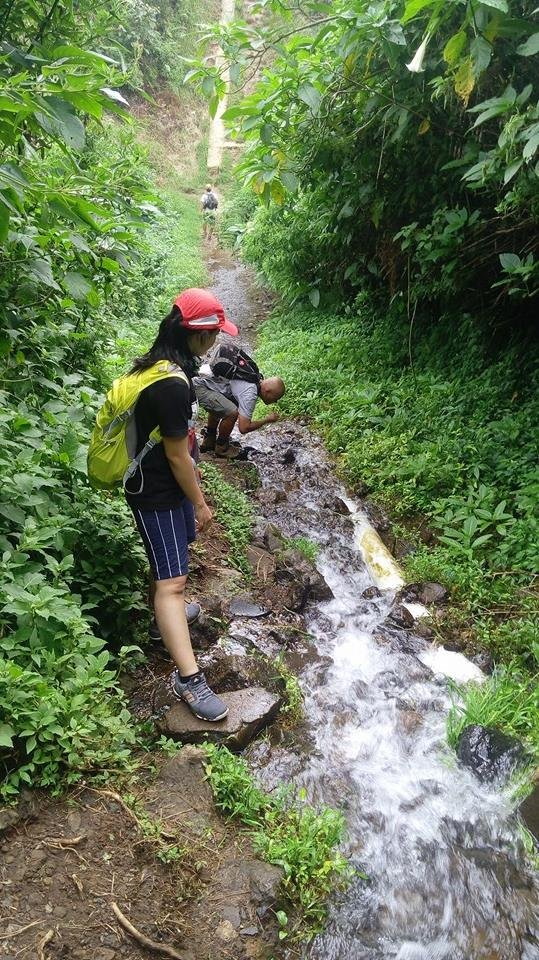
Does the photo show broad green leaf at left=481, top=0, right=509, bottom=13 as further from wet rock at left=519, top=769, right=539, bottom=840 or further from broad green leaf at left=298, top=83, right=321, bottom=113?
wet rock at left=519, top=769, right=539, bottom=840

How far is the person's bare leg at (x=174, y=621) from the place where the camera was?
10.7ft

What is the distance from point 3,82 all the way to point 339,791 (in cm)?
374

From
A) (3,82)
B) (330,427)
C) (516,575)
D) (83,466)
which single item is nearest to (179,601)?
(83,466)

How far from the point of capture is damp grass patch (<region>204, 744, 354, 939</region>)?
2725 mm

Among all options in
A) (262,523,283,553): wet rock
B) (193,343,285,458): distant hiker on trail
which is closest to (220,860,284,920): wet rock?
(262,523,283,553): wet rock

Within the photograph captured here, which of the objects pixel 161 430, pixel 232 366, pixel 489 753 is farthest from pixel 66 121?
pixel 232 366

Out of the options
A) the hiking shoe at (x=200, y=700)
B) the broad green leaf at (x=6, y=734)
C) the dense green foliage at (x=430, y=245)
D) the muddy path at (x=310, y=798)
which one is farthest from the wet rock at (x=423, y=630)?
the broad green leaf at (x=6, y=734)

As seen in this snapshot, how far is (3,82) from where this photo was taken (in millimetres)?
1871

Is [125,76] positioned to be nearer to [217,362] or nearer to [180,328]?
[180,328]

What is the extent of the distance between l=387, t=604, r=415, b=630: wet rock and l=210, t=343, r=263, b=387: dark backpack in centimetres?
290

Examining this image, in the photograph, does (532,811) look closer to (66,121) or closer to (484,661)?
(484,661)

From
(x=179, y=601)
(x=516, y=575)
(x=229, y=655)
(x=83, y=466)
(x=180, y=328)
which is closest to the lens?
(x=180, y=328)

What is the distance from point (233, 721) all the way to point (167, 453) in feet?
A: 5.29

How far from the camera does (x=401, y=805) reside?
3.49 m
